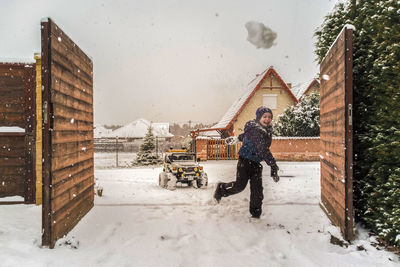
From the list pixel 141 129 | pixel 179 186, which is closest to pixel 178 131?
pixel 141 129

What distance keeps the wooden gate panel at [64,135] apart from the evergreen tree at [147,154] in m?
15.0

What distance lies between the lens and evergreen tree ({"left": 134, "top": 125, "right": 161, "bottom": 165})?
21.0 meters

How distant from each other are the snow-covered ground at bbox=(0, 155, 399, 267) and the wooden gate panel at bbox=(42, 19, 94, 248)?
368 mm

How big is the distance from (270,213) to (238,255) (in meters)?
2.09

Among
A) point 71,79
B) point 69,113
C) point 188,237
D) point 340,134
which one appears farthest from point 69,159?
point 340,134

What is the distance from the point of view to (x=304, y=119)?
20.1m

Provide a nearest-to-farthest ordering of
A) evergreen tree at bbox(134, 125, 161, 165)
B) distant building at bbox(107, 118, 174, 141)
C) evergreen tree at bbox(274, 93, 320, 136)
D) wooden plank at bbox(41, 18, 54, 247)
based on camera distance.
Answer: wooden plank at bbox(41, 18, 54, 247), evergreen tree at bbox(274, 93, 320, 136), evergreen tree at bbox(134, 125, 161, 165), distant building at bbox(107, 118, 174, 141)

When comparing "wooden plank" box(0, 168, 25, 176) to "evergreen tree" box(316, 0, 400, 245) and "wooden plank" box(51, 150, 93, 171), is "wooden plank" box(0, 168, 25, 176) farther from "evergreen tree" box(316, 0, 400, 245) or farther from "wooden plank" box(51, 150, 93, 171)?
"evergreen tree" box(316, 0, 400, 245)

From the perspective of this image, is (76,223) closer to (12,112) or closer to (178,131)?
(12,112)

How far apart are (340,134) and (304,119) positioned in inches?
667

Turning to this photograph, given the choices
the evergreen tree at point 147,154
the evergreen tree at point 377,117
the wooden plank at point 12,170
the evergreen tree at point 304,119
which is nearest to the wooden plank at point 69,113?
Result: the wooden plank at point 12,170

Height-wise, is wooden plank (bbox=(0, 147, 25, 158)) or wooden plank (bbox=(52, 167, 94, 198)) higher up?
wooden plank (bbox=(0, 147, 25, 158))

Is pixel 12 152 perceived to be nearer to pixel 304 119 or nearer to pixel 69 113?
pixel 69 113

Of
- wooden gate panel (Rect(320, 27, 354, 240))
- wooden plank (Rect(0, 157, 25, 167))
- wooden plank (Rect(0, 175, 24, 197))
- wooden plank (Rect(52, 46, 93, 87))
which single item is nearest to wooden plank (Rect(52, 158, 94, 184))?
wooden plank (Rect(52, 46, 93, 87))
